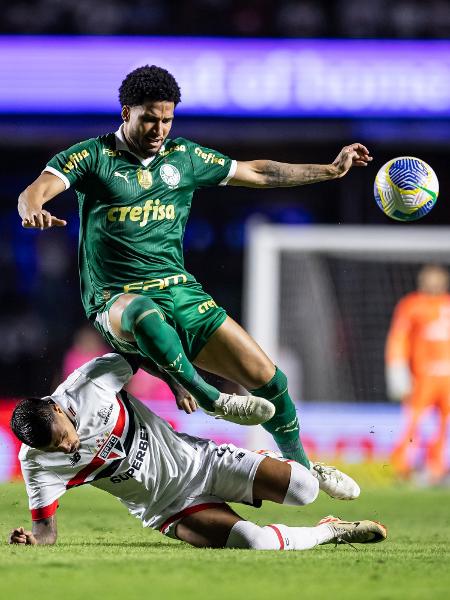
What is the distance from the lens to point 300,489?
5.70m

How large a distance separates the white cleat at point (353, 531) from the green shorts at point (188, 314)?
1.12m

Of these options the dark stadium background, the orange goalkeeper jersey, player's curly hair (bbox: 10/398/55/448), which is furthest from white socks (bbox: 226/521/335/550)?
the dark stadium background

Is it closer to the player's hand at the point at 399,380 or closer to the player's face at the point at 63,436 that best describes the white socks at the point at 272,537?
the player's face at the point at 63,436

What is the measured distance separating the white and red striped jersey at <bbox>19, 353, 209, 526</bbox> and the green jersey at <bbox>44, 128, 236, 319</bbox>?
0.59 m

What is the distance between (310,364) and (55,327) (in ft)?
16.3

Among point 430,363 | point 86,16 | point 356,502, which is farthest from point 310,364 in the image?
point 86,16

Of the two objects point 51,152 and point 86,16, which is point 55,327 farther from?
point 86,16

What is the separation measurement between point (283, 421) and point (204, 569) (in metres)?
1.74

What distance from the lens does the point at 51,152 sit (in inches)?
679

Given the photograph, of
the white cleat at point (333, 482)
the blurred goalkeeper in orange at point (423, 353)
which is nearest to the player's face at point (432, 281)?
the blurred goalkeeper in orange at point (423, 353)

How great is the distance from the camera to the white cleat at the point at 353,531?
5812 mm

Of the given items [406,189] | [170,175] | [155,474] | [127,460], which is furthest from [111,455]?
[406,189]

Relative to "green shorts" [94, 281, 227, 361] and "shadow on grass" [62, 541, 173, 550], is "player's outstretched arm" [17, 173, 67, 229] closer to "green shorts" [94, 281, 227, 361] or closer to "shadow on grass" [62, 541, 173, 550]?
"green shorts" [94, 281, 227, 361]

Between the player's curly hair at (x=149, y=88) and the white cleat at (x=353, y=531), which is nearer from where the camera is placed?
the white cleat at (x=353, y=531)
